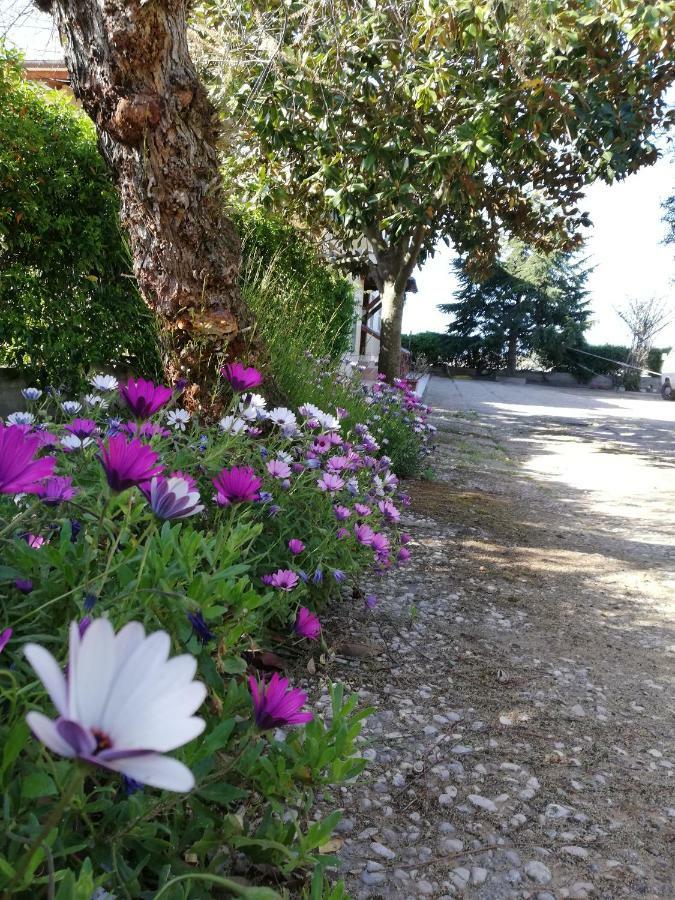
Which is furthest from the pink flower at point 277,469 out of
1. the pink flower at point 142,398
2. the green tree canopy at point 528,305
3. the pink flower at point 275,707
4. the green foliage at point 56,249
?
the green tree canopy at point 528,305

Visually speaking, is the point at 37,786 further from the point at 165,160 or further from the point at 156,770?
the point at 165,160

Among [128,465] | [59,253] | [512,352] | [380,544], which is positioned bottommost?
[380,544]

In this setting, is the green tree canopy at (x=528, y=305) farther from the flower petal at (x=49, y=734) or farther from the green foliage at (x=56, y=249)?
the flower petal at (x=49, y=734)

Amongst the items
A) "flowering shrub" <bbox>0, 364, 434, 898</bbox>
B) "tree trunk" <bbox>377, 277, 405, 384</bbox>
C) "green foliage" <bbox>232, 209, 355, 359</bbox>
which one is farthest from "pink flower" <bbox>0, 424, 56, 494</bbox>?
"tree trunk" <bbox>377, 277, 405, 384</bbox>

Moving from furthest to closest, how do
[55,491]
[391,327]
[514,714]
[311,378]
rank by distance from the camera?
[391,327]
[311,378]
[514,714]
[55,491]

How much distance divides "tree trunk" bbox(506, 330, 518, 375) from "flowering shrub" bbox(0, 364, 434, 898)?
114ft

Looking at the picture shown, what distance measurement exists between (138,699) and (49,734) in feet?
0.26

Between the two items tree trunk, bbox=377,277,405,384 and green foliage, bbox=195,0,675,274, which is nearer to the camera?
green foliage, bbox=195,0,675,274

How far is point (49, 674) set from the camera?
43cm

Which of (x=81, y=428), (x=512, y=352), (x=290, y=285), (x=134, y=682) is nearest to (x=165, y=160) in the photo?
(x=81, y=428)

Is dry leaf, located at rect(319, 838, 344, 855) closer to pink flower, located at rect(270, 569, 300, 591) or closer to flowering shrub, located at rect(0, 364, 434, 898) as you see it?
flowering shrub, located at rect(0, 364, 434, 898)

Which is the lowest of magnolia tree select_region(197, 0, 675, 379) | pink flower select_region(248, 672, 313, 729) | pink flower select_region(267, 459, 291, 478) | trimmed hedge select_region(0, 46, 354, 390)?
pink flower select_region(248, 672, 313, 729)

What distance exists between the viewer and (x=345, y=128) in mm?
7324

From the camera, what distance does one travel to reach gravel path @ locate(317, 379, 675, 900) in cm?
157
